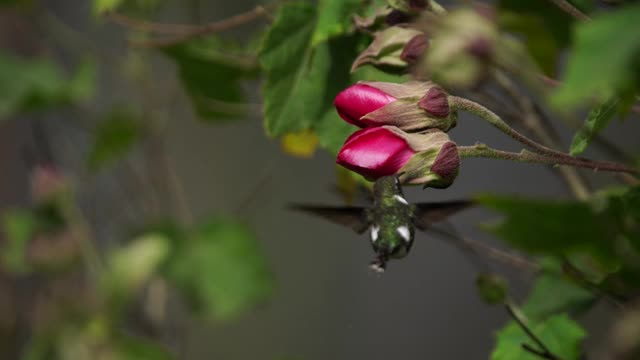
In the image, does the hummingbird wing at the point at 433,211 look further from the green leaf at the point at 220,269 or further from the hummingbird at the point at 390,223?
the green leaf at the point at 220,269

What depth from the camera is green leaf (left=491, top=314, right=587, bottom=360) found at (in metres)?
0.56

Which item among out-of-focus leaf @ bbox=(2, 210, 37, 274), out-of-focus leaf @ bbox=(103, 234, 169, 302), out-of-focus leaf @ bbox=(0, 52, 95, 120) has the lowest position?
out-of-focus leaf @ bbox=(2, 210, 37, 274)

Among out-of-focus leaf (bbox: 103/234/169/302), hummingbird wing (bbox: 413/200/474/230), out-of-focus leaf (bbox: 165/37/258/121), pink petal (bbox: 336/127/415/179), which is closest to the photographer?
pink petal (bbox: 336/127/415/179)

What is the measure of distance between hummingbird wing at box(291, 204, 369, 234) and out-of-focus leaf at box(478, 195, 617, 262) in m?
0.20

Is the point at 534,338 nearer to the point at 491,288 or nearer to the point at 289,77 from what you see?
the point at 491,288

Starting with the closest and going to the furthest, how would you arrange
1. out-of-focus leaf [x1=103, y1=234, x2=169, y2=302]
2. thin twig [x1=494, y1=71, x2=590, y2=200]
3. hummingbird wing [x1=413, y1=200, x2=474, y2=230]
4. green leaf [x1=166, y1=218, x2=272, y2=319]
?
hummingbird wing [x1=413, y1=200, x2=474, y2=230] < thin twig [x1=494, y1=71, x2=590, y2=200] < out-of-focus leaf [x1=103, y1=234, x2=169, y2=302] < green leaf [x1=166, y1=218, x2=272, y2=319]

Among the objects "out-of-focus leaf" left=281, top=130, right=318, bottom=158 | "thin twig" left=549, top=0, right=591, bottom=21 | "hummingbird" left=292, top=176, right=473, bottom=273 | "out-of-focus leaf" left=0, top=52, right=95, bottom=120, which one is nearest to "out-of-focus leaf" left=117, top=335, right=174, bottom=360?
"out-of-focus leaf" left=0, top=52, right=95, bottom=120

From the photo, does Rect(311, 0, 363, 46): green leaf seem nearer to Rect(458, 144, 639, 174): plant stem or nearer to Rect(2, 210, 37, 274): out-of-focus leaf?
Rect(458, 144, 639, 174): plant stem

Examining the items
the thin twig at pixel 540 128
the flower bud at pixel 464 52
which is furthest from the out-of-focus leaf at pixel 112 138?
the flower bud at pixel 464 52

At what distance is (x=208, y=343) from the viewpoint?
1.89 m

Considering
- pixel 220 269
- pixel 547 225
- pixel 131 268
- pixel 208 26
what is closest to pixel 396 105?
pixel 547 225

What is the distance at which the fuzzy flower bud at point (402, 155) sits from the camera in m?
0.41

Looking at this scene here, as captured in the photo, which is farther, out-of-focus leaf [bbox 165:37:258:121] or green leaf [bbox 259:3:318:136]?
out-of-focus leaf [bbox 165:37:258:121]

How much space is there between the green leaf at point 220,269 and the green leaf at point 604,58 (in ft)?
3.52
